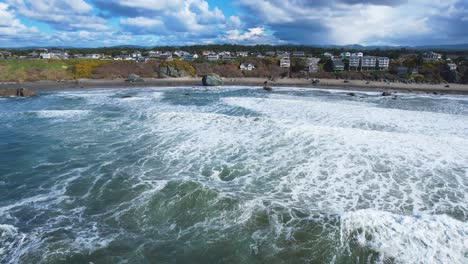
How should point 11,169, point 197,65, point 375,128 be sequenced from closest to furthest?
point 11,169, point 375,128, point 197,65

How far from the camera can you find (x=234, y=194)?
11594mm

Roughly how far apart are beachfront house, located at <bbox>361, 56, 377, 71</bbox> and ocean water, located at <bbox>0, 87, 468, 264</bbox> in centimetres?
7109

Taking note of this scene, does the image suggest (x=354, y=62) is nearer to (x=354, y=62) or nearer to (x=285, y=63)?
(x=354, y=62)

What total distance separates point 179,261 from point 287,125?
15.2 metres

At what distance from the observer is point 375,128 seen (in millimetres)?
21641

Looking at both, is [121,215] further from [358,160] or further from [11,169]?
[358,160]

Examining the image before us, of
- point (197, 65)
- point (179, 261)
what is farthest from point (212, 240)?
point (197, 65)

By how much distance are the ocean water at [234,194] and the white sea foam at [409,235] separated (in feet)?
0.14

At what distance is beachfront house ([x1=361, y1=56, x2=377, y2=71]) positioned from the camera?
87.5 m

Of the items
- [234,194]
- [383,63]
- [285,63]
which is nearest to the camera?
[234,194]

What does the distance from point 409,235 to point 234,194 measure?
5.72m

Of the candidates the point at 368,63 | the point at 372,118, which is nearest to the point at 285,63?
the point at 368,63

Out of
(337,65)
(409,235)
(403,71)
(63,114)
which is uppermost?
(337,65)

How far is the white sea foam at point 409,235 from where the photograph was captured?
807cm
